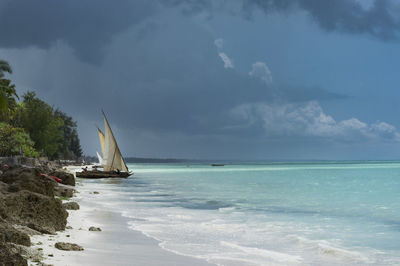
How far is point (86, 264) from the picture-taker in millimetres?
8664

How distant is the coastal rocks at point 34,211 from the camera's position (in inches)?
430

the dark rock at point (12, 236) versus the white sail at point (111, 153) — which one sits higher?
the white sail at point (111, 153)

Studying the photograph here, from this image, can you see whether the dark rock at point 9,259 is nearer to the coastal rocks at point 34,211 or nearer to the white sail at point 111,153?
the coastal rocks at point 34,211

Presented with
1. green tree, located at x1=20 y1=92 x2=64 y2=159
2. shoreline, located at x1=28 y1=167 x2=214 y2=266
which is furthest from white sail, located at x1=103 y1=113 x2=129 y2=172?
shoreline, located at x1=28 y1=167 x2=214 y2=266

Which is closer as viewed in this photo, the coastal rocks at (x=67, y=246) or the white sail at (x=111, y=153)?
the coastal rocks at (x=67, y=246)

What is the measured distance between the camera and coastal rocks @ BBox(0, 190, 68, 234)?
1091 centimetres

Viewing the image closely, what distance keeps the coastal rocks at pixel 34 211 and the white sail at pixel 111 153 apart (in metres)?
60.0

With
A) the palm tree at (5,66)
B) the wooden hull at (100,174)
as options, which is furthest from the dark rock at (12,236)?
the wooden hull at (100,174)

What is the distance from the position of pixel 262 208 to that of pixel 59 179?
50.4ft

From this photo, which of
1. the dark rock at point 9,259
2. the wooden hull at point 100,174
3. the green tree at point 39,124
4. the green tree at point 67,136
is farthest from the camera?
the green tree at point 67,136

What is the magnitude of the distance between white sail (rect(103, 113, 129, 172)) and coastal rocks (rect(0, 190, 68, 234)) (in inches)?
2361

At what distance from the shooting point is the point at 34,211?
1128 centimetres

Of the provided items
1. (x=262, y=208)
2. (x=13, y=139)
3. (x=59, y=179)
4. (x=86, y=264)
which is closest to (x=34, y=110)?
(x=13, y=139)

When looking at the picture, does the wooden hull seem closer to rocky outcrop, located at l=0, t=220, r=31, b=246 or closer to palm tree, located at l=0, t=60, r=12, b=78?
palm tree, located at l=0, t=60, r=12, b=78
